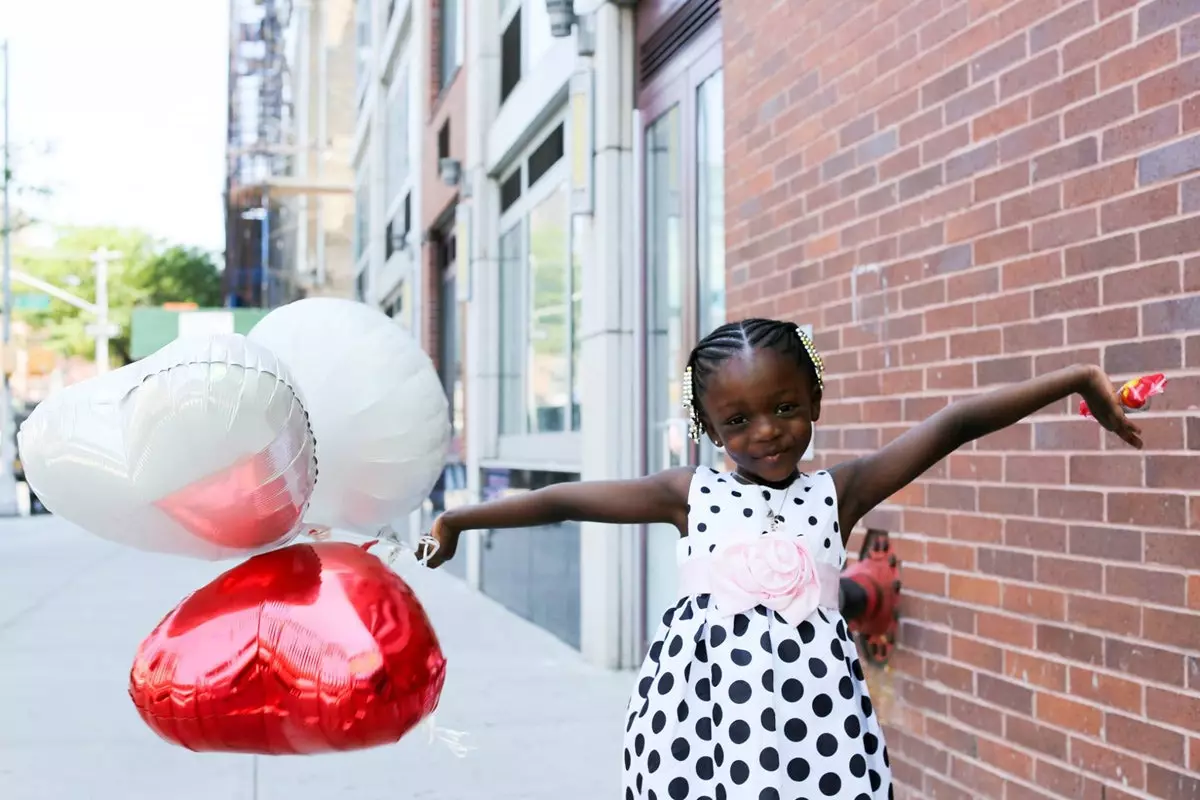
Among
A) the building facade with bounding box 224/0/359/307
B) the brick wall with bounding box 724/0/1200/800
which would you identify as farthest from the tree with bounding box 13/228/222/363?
the brick wall with bounding box 724/0/1200/800

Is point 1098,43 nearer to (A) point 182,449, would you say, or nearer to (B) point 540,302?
(A) point 182,449

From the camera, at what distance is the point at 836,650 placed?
2254 millimetres

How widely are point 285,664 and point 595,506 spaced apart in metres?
0.64

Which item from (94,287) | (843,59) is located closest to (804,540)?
(843,59)

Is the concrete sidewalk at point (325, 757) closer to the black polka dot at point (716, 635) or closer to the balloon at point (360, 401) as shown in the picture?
the balloon at point (360, 401)

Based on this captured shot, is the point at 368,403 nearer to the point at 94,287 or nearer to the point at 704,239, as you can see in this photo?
the point at 704,239

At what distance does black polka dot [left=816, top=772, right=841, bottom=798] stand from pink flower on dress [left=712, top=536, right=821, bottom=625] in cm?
26

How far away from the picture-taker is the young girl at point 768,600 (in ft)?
7.16

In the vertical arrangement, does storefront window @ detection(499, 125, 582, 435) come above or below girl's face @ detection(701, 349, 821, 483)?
above

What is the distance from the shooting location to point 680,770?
2.23m

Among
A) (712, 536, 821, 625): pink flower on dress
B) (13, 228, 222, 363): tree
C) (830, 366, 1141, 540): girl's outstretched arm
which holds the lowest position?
(712, 536, 821, 625): pink flower on dress

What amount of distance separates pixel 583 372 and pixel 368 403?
497 centimetres

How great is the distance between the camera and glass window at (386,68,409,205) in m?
17.2

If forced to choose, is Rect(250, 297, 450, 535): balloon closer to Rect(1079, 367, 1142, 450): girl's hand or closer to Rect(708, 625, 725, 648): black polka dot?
Rect(708, 625, 725, 648): black polka dot
